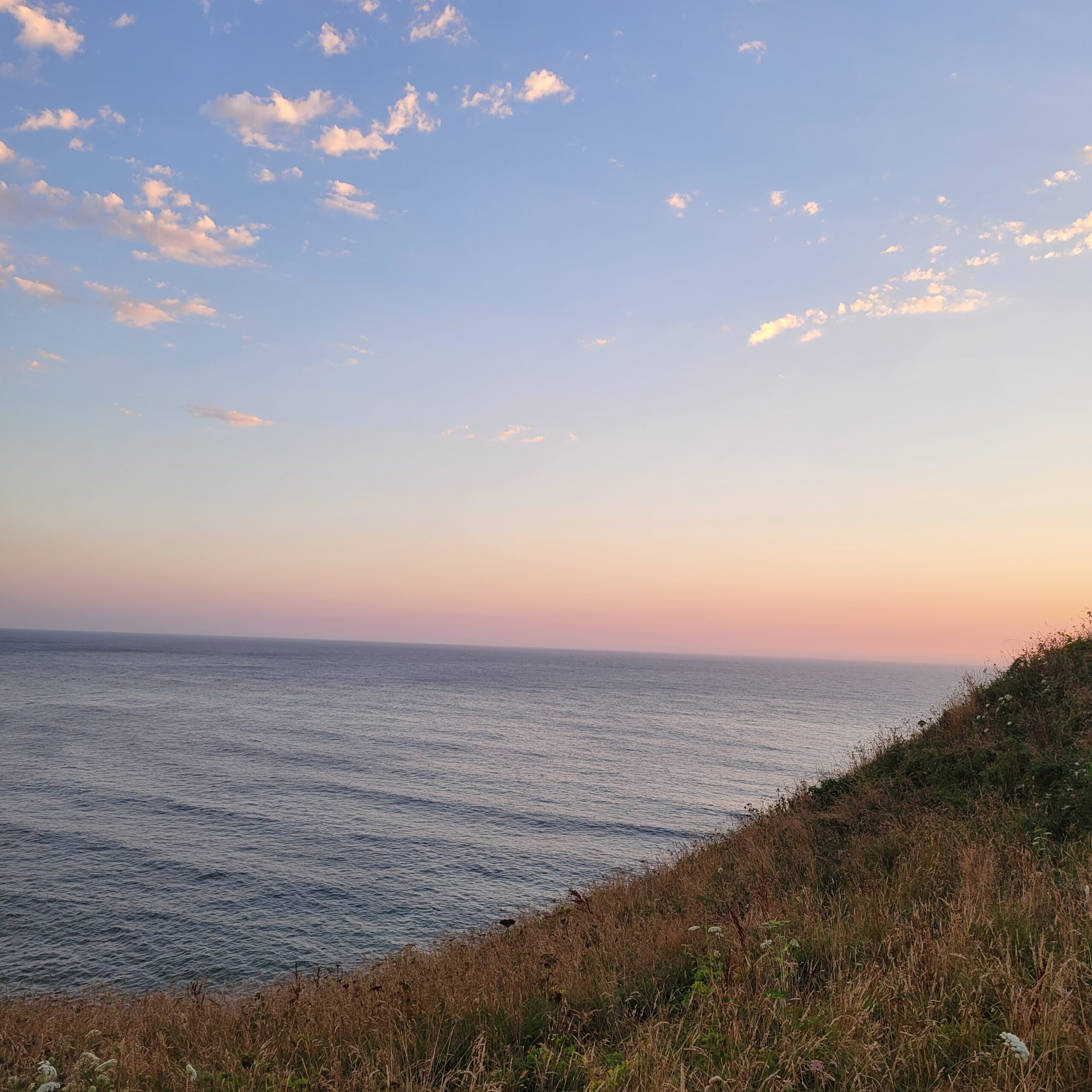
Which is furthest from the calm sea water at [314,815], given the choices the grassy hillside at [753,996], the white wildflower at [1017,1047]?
the white wildflower at [1017,1047]

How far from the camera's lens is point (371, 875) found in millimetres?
25359

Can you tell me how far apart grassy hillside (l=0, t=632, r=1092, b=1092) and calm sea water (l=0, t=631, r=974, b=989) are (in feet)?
29.7

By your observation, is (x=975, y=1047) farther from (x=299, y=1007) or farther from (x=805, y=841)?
(x=805, y=841)

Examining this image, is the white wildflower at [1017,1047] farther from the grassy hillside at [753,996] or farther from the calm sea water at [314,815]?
the calm sea water at [314,815]

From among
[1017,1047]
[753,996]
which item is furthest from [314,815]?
[1017,1047]

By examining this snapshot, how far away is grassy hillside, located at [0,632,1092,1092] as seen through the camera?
4410mm

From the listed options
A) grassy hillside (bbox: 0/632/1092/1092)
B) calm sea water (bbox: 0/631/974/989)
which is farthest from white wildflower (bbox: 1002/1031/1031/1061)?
calm sea water (bbox: 0/631/974/989)

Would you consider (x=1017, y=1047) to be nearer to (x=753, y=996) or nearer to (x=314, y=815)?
(x=753, y=996)

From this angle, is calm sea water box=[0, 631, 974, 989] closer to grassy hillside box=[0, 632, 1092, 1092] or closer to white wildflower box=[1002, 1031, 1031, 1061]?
grassy hillside box=[0, 632, 1092, 1092]

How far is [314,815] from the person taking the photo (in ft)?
109

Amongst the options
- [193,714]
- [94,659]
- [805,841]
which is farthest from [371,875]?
[94,659]

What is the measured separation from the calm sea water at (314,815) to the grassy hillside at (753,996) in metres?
9.05

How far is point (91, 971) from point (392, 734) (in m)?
43.3

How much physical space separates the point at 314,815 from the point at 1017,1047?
113ft
